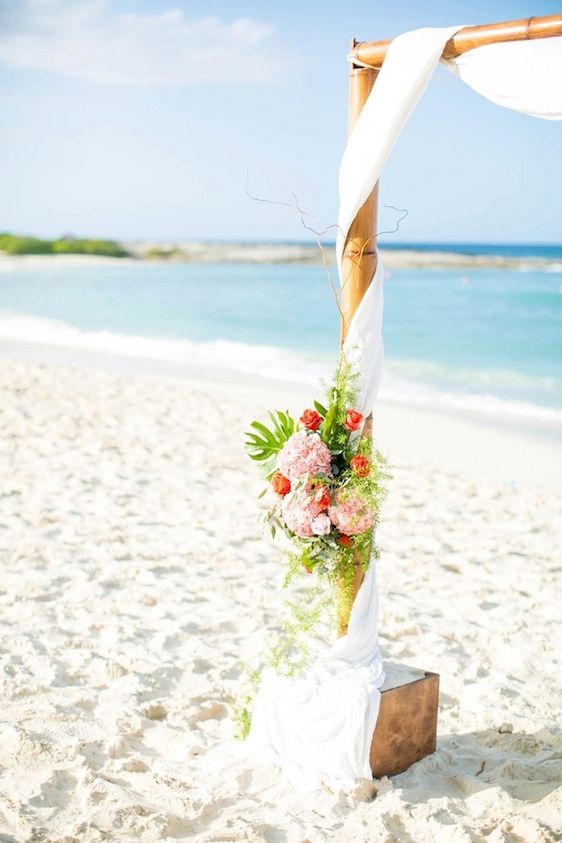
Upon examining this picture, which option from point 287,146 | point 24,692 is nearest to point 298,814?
point 24,692

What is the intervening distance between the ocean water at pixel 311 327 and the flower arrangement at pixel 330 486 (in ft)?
Answer: 24.6

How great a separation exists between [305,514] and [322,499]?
70mm

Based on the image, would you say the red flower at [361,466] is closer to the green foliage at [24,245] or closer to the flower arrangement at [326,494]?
the flower arrangement at [326,494]

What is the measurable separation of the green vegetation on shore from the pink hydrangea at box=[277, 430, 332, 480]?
47.3 meters

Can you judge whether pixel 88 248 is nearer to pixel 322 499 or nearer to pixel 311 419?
pixel 311 419

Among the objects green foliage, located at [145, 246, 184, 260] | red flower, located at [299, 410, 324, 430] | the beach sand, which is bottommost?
the beach sand

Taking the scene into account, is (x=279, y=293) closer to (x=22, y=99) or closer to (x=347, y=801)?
(x=22, y=99)

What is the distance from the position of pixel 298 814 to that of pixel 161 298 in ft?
82.5

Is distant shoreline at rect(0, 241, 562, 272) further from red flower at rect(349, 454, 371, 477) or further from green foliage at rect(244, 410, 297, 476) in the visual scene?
red flower at rect(349, 454, 371, 477)

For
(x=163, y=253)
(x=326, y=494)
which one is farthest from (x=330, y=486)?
(x=163, y=253)

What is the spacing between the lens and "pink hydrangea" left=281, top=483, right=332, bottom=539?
273 cm

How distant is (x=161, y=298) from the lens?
2700 cm

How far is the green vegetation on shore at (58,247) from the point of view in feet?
159

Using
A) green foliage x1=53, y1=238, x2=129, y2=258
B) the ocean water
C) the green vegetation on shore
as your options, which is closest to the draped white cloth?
the ocean water
